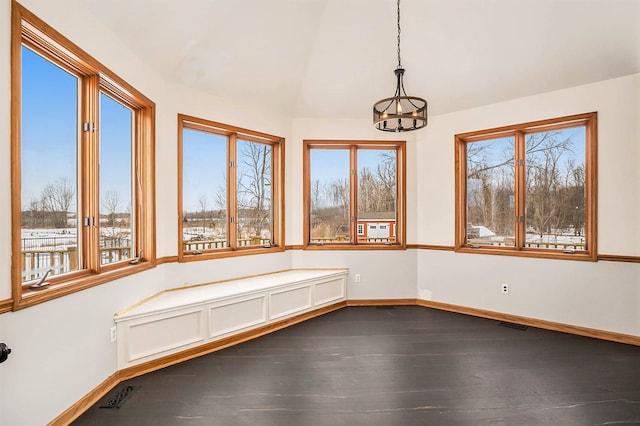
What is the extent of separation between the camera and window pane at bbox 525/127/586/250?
157 inches

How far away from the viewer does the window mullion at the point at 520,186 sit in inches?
171

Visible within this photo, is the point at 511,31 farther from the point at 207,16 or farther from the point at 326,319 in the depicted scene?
the point at 326,319

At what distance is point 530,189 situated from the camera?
432 cm

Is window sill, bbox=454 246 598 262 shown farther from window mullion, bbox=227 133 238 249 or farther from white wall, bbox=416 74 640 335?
window mullion, bbox=227 133 238 249

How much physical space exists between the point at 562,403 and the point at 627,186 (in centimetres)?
246

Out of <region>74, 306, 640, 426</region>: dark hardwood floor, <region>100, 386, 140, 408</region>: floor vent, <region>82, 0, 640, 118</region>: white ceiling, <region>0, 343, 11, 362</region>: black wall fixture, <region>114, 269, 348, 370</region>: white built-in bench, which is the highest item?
<region>82, 0, 640, 118</region>: white ceiling

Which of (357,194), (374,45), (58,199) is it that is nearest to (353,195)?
(357,194)

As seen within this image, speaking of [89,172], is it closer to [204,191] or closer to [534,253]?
[204,191]

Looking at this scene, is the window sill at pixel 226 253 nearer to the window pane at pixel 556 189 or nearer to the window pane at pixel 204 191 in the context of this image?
the window pane at pixel 204 191

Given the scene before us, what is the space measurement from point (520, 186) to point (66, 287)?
4745 millimetres

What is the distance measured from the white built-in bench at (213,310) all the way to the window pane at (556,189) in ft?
8.63

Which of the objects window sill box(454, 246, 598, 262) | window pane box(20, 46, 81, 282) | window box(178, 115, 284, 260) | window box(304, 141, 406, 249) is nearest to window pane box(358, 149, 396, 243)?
window box(304, 141, 406, 249)

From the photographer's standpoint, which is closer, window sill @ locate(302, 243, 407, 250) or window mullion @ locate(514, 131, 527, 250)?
window mullion @ locate(514, 131, 527, 250)

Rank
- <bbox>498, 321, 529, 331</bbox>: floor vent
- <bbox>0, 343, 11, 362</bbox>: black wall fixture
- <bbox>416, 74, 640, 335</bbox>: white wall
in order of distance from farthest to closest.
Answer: <bbox>498, 321, 529, 331</bbox>: floor vent, <bbox>416, 74, 640, 335</bbox>: white wall, <bbox>0, 343, 11, 362</bbox>: black wall fixture
